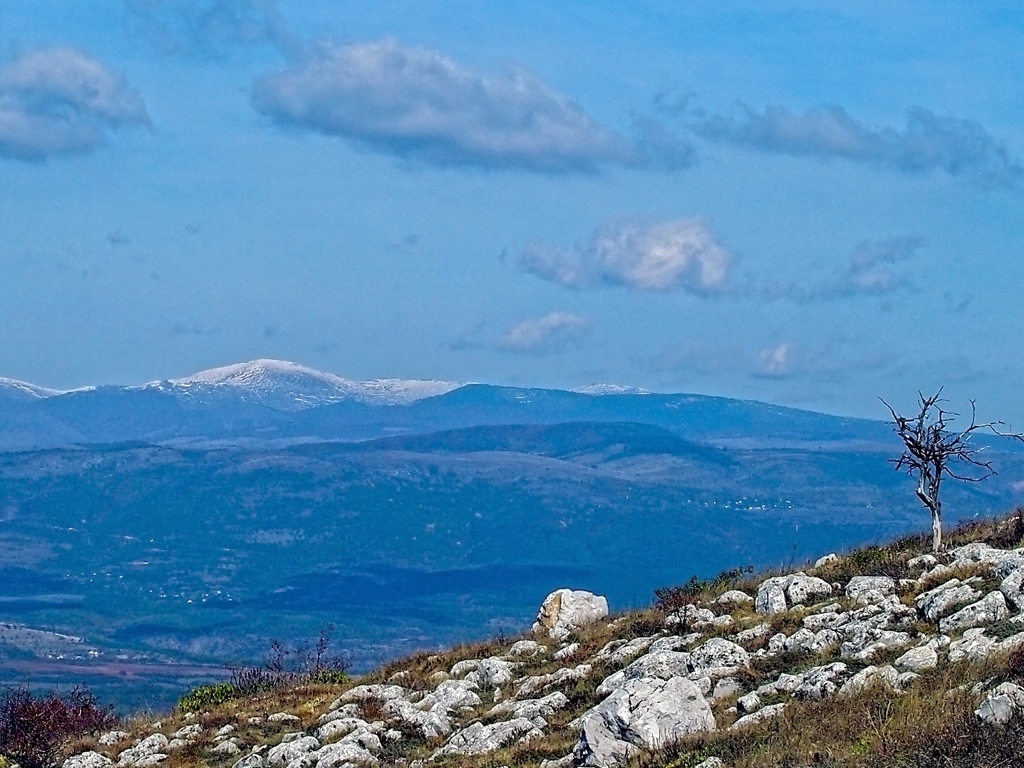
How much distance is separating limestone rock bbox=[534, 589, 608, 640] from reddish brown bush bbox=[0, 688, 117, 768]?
11.8 meters

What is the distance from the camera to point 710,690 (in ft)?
72.9

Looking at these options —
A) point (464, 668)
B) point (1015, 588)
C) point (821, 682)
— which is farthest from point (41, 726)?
point (1015, 588)

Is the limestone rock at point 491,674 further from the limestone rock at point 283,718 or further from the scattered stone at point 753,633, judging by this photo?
the scattered stone at point 753,633

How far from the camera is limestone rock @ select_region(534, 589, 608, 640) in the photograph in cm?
3475

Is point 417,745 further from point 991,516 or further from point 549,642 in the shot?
point 991,516

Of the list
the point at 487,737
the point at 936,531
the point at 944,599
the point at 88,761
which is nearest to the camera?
the point at 487,737

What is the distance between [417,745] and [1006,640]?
1103 cm

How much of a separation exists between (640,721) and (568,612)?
16.5 meters

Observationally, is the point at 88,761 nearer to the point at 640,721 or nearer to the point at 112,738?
the point at 112,738

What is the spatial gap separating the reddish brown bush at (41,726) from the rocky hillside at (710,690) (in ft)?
2.75

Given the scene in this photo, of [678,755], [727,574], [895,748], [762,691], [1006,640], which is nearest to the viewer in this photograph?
[895,748]

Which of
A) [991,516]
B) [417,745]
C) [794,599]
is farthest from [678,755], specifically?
[991,516]

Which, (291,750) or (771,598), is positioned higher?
(771,598)

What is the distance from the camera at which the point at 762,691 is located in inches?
838
